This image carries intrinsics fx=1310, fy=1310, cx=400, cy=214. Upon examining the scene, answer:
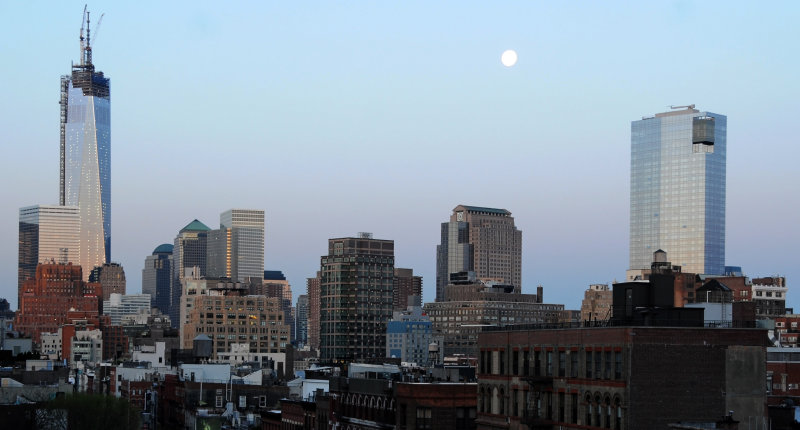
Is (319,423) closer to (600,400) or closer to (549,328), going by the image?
(549,328)

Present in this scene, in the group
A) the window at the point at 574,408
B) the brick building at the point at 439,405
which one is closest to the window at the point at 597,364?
the window at the point at 574,408

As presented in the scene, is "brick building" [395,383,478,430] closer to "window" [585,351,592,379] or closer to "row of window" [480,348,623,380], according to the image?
"row of window" [480,348,623,380]

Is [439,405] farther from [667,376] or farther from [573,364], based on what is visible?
[667,376]

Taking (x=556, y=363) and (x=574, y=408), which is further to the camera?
(x=556, y=363)

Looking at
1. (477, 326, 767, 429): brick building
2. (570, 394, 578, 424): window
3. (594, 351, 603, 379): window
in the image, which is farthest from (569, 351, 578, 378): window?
(594, 351, 603, 379): window

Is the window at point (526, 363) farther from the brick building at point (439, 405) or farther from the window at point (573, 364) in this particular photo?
the brick building at point (439, 405)

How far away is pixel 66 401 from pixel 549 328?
5190 centimetres

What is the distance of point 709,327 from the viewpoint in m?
73.1

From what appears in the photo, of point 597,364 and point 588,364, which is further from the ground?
point 597,364

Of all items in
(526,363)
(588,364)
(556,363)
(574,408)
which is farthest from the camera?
(526,363)

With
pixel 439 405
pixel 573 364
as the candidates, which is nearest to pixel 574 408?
pixel 573 364

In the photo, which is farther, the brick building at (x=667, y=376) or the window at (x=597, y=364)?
the window at (x=597, y=364)

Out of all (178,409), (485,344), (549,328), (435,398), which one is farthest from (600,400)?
(178,409)

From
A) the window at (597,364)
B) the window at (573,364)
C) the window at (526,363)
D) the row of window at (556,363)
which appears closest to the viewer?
the row of window at (556,363)
